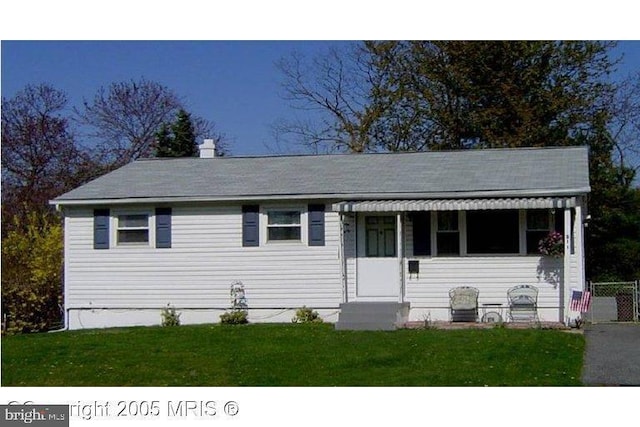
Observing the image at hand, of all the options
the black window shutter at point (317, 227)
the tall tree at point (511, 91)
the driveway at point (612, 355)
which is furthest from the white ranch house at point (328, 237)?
the tall tree at point (511, 91)

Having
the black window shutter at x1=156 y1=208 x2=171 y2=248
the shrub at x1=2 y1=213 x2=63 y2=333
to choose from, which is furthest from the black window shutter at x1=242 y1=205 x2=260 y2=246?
the shrub at x1=2 y1=213 x2=63 y2=333

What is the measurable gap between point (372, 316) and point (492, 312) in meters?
2.65

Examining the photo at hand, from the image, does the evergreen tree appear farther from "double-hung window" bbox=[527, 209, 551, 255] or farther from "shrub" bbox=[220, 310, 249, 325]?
"double-hung window" bbox=[527, 209, 551, 255]

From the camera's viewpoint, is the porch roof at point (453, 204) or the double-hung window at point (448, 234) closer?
the porch roof at point (453, 204)

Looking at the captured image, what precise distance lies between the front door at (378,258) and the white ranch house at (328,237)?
3 centimetres

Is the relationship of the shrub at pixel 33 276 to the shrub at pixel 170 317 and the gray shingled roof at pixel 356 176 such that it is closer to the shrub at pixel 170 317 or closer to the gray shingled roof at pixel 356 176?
the gray shingled roof at pixel 356 176

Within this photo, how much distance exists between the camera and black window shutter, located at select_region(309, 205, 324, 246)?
880 inches

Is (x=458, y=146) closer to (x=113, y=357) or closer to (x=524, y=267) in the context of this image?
(x=524, y=267)

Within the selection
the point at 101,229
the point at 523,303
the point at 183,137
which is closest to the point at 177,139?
the point at 183,137

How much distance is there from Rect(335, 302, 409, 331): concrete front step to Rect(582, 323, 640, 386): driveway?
3.78m

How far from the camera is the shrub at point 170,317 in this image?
2281 cm

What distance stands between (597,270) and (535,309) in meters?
11.3

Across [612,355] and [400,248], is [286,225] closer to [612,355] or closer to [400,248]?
[400,248]

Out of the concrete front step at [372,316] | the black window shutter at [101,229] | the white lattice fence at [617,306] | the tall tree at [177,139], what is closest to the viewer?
the concrete front step at [372,316]
